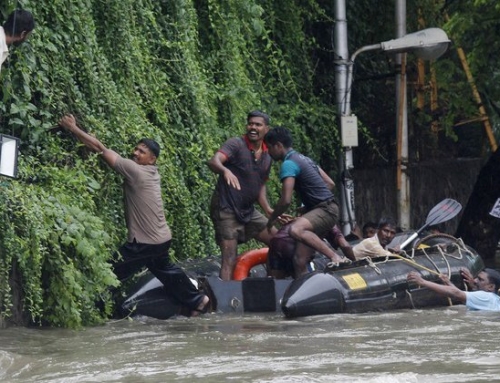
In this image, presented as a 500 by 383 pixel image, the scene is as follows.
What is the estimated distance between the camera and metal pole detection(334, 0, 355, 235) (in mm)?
18203

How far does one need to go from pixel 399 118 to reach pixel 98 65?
7264 millimetres

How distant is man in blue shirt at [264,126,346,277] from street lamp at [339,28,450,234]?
4591 mm

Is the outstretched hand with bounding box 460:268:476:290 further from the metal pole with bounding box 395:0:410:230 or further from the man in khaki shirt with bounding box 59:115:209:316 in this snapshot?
the metal pole with bounding box 395:0:410:230

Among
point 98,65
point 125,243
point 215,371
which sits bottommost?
point 215,371

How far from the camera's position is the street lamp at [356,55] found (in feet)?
59.0

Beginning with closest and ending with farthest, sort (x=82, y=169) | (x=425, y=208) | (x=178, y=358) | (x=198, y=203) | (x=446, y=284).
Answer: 1. (x=178, y=358)
2. (x=82, y=169)
3. (x=446, y=284)
4. (x=198, y=203)
5. (x=425, y=208)

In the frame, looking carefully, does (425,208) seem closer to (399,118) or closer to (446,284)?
(399,118)

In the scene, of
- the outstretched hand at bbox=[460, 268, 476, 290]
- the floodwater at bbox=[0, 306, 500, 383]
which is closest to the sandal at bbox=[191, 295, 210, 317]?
the floodwater at bbox=[0, 306, 500, 383]

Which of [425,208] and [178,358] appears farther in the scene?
[425,208]

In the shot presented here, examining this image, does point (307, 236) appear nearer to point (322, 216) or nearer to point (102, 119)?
point (322, 216)

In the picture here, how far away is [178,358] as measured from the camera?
10.0 meters

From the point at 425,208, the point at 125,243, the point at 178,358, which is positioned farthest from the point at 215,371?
the point at 425,208

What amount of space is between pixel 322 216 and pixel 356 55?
5444 millimetres

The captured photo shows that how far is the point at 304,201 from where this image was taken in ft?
45.1
